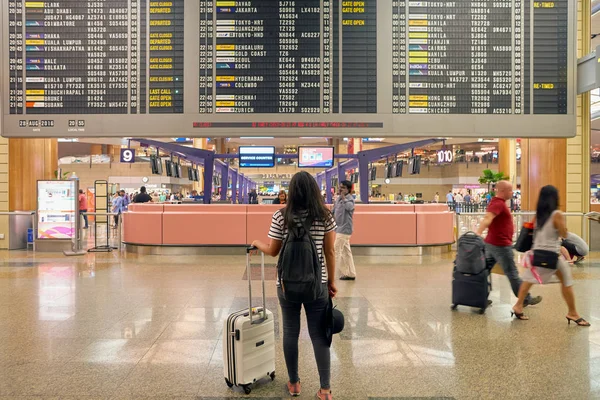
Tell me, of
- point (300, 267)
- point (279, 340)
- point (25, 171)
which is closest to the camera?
point (300, 267)

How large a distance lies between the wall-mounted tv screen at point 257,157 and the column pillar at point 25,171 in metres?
5.49

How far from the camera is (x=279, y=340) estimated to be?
466 cm

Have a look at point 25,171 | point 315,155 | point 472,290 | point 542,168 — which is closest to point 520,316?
point 472,290

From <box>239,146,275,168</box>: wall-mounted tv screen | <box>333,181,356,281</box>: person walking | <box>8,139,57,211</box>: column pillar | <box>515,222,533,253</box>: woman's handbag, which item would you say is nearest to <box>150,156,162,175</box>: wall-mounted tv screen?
<box>239,146,275,168</box>: wall-mounted tv screen

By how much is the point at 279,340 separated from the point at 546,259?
2884 mm

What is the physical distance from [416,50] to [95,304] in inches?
Answer: 262

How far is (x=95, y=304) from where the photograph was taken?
6105 millimetres

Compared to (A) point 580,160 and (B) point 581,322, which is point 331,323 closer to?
(B) point 581,322

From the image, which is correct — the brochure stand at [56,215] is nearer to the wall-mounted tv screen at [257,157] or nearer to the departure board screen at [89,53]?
the departure board screen at [89,53]

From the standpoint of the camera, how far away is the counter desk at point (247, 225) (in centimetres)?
1127

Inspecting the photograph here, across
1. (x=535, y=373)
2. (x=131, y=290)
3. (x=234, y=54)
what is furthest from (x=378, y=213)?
(x=535, y=373)

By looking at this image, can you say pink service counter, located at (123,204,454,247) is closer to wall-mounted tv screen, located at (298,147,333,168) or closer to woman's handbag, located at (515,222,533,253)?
wall-mounted tv screen, located at (298,147,333,168)

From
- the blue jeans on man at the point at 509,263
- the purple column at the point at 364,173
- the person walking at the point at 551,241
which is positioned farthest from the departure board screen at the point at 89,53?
the purple column at the point at 364,173

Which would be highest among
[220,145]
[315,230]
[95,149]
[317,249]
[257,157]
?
[95,149]
